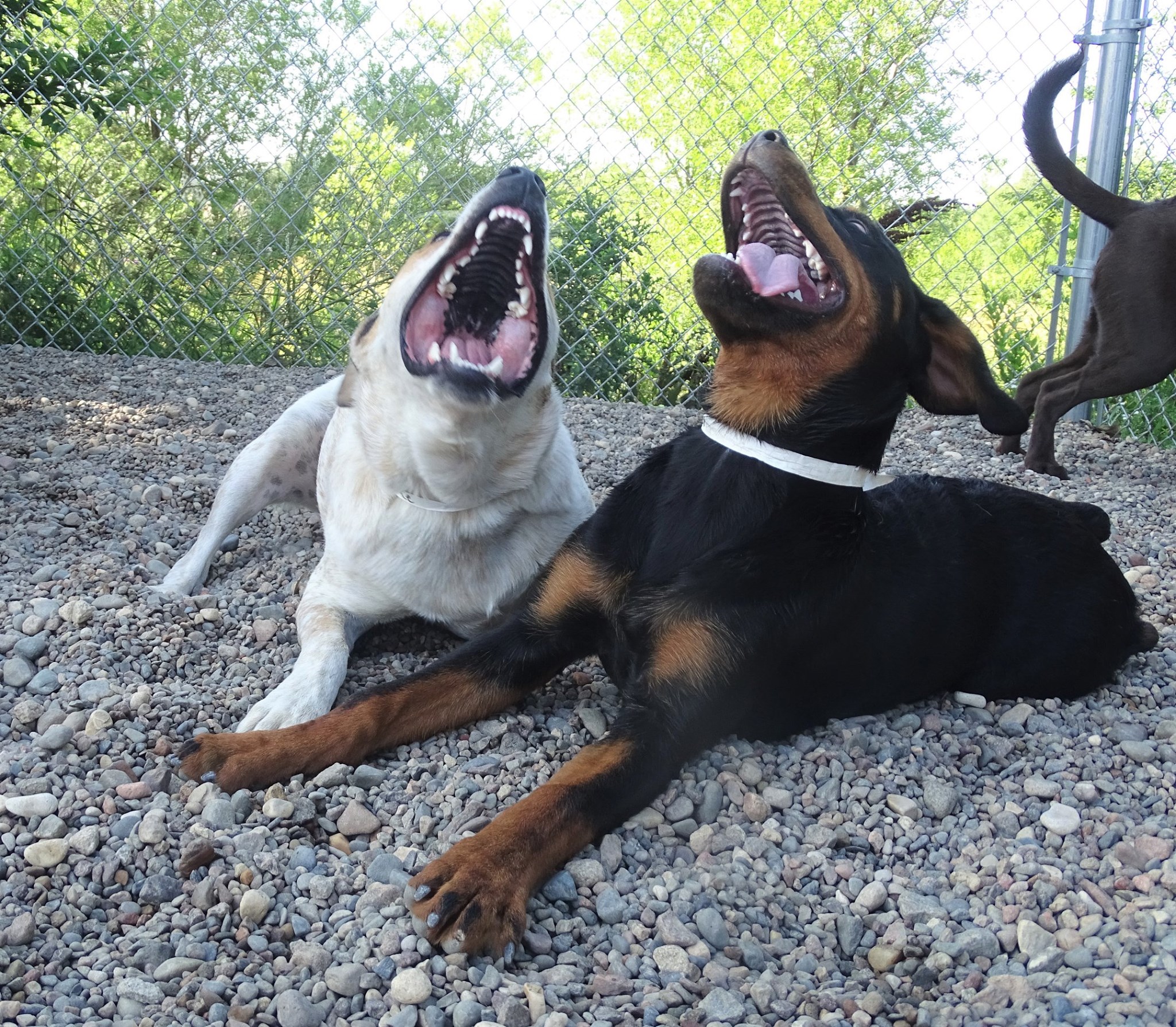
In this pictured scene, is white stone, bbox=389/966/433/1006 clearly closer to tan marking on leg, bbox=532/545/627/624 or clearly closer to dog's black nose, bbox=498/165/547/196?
tan marking on leg, bbox=532/545/627/624

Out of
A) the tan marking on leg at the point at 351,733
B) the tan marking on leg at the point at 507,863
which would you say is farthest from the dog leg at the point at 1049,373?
the tan marking on leg at the point at 507,863

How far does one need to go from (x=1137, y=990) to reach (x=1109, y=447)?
4855 millimetres

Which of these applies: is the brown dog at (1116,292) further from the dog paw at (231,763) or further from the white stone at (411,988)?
the white stone at (411,988)

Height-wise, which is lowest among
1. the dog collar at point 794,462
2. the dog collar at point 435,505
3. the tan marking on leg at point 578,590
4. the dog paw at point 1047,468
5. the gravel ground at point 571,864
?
the dog paw at point 1047,468

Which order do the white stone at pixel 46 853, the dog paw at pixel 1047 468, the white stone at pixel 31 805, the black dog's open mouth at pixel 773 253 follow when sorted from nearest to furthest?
the white stone at pixel 46 853, the white stone at pixel 31 805, the black dog's open mouth at pixel 773 253, the dog paw at pixel 1047 468

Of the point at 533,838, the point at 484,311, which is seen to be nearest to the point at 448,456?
the point at 484,311

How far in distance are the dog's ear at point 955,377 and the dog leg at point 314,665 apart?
64.0 inches

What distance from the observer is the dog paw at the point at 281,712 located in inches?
107

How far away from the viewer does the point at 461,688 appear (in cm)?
276

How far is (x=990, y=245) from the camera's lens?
21.6 feet

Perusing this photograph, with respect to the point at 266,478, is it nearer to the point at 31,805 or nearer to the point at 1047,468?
the point at 31,805

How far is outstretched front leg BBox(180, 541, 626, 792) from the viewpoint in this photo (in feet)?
8.21

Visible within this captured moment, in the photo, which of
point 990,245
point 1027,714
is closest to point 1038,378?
point 990,245

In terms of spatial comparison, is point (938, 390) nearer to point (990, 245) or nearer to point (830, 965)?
point (830, 965)
